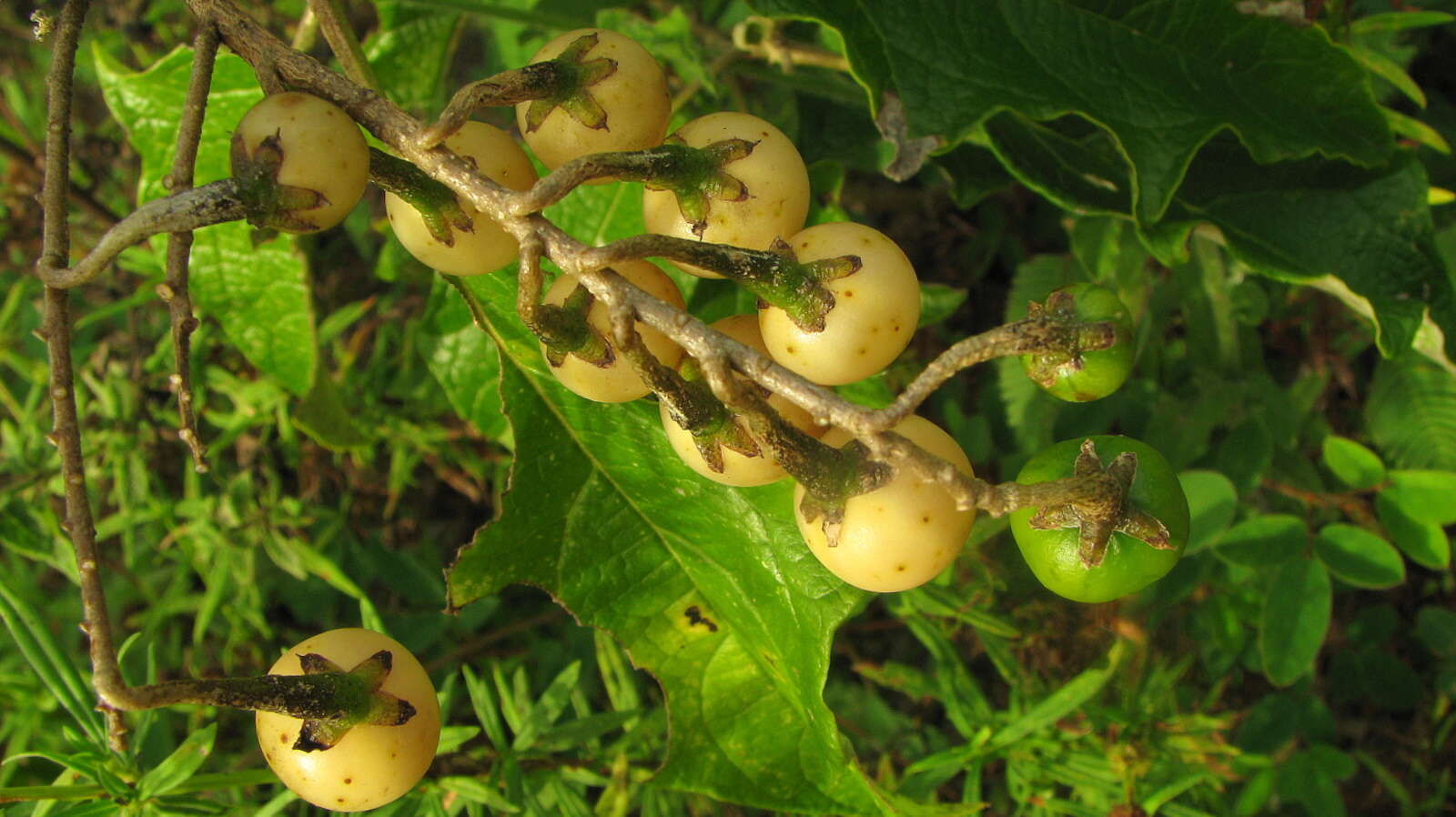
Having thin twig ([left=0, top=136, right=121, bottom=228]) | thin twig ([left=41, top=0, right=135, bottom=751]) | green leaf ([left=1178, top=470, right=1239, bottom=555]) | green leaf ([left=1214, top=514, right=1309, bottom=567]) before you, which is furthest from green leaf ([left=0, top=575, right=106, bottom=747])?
green leaf ([left=1214, top=514, right=1309, bottom=567])

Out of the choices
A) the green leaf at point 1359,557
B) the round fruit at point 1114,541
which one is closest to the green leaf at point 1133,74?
the round fruit at point 1114,541

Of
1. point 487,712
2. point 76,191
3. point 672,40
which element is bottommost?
point 487,712

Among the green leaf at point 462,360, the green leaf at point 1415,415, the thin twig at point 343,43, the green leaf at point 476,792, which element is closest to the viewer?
the thin twig at point 343,43

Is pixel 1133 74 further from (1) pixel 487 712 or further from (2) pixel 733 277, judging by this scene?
(1) pixel 487 712

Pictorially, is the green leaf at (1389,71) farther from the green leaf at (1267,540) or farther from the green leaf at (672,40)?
the green leaf at (672,40)

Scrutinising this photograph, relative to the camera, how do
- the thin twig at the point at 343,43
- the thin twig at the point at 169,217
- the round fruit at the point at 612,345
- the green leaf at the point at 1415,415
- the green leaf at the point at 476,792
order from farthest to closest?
the green leaf at the point at 1415,415 < the green leaf at the point at 476,792 < the thin twig at the point at 343,43 < the round fruit at the point at 612,345 < the thin twig at the point at 169,217

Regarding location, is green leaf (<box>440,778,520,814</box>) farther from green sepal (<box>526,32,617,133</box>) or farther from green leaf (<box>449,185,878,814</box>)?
green sepal (<box>526,32,617,133</box>)

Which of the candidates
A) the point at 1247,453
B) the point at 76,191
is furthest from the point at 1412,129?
the point at 76,191
